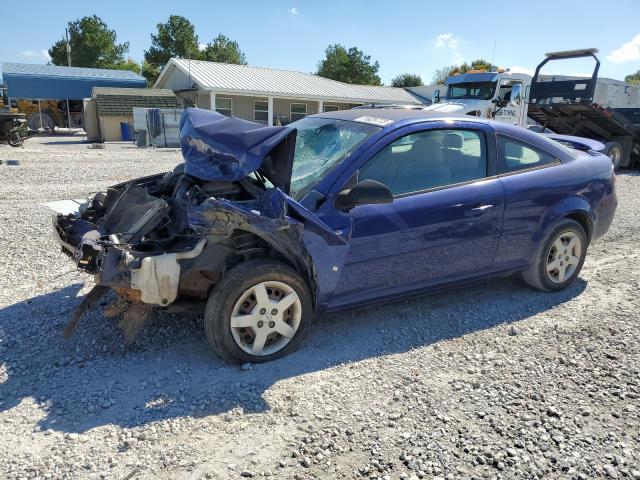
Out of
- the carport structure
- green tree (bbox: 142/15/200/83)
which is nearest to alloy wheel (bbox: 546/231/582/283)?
the carport structure

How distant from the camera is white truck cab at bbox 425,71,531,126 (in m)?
14.4

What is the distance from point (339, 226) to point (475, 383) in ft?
4.47

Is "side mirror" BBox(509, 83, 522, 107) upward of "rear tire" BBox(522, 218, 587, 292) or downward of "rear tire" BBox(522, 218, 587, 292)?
upward

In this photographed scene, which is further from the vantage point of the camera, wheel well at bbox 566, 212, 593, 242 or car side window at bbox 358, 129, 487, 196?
wheel well at bbox 566, 212, 593, 242

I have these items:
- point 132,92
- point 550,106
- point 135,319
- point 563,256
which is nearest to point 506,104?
point 550,106

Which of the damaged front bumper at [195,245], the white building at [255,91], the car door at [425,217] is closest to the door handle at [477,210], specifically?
the car door at [425,217]

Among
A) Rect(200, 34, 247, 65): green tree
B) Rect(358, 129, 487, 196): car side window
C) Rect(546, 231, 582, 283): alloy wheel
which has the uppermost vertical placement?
Rect(200, 34, 247, 65): green tree

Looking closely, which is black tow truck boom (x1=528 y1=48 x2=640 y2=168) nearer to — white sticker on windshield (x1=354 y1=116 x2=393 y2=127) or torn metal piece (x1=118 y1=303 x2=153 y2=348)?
white sticker on windshield (x1=354 y1=116 x2=393 y2=127)

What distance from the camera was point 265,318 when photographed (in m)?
3.34

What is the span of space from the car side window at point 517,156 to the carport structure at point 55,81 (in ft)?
103

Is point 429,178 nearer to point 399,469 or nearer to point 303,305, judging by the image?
point 303,305

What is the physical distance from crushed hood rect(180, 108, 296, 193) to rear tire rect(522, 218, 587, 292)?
249 centimetres

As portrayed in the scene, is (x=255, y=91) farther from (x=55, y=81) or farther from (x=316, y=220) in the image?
(x=316, y=220)

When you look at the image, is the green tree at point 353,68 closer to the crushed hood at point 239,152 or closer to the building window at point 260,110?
the building window at point 260,110
